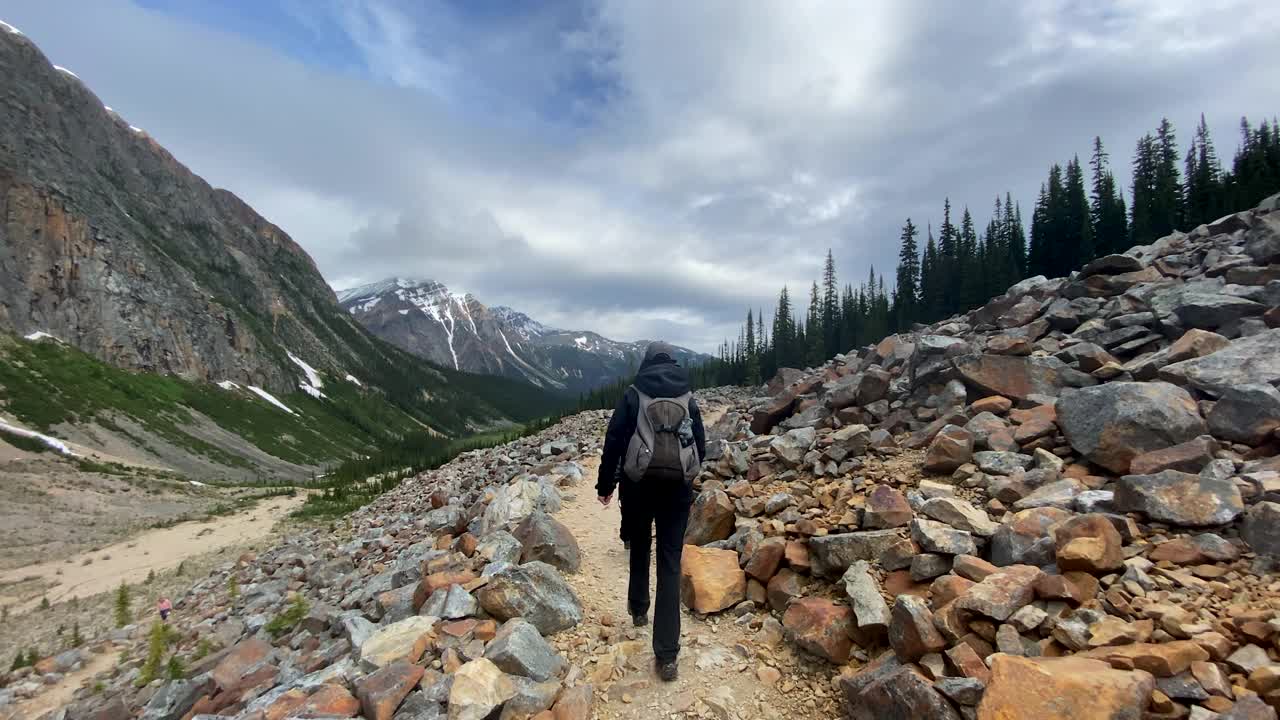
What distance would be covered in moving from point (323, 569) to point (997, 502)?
16105 millimetres

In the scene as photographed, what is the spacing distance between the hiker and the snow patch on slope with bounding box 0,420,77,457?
6839 cm

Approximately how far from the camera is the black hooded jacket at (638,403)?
590 cm

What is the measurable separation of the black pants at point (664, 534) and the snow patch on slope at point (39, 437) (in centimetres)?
6837

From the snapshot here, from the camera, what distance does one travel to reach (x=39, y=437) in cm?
5038

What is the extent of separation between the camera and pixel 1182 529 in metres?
5.41

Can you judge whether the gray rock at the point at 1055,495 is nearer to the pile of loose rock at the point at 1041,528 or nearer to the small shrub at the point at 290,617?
the pile of loose rock at the point at 1041,528

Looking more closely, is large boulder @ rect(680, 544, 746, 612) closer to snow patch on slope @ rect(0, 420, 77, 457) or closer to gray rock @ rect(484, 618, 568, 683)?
gray rock @ rect(484, 618, 568, 683)

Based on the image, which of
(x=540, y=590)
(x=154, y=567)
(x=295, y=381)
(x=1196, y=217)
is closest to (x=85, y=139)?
(x=295, y=381)

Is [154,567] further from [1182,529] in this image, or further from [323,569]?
[1182,529]

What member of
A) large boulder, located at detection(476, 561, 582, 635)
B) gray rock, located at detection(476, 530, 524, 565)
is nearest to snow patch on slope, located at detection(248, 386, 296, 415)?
gray rock, located at detection(476, 530, 524, 565)

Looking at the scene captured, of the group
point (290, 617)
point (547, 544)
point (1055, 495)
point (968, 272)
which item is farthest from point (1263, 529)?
point (968, 272)

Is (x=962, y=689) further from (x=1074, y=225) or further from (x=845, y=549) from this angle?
(x=1074, y=225)

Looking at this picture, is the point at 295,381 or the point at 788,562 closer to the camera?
the point at 788,562

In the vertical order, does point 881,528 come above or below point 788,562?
above
